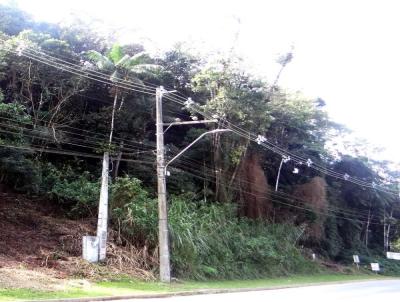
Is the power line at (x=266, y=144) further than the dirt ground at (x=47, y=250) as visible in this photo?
Yes

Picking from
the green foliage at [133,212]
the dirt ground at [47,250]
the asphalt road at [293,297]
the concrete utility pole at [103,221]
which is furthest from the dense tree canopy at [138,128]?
the asphalt road at [293,297]

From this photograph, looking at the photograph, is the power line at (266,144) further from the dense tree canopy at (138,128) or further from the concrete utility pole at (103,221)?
the concrete utility pole at (103,221)

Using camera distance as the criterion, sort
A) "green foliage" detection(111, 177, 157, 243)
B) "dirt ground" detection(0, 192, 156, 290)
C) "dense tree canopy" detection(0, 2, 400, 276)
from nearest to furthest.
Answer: "dirt ground" detection(0, 192, 156, 290) < "green foliage" detection(111, 177, 157, 243) < "dense tree canopy" detection(0, 2, 400, 276)

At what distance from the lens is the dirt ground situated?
18589mm

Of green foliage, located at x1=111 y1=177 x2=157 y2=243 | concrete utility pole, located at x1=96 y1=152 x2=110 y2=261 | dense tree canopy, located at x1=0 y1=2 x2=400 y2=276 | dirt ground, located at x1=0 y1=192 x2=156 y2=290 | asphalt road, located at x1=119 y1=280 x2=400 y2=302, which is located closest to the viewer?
asphalt road, located at x1=119 y1=280 x2=400 y2=302

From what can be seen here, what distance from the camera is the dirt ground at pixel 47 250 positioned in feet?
61.0

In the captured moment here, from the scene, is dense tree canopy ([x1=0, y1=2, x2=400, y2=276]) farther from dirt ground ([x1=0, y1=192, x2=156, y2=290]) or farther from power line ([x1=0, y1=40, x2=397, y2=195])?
dirt ground ([x1=0, y1=192, x2=156, y2=290])

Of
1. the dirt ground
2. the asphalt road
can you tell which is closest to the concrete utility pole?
the dirt ground

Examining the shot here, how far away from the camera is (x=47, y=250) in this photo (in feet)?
71.2

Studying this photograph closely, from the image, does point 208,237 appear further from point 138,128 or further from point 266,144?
point 266,144

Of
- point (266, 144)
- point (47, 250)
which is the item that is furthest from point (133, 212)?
point (266, 144)

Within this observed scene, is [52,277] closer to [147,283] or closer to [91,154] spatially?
[147,283]

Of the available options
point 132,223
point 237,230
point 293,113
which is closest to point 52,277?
point 132,223

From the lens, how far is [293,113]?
36.1 meters
